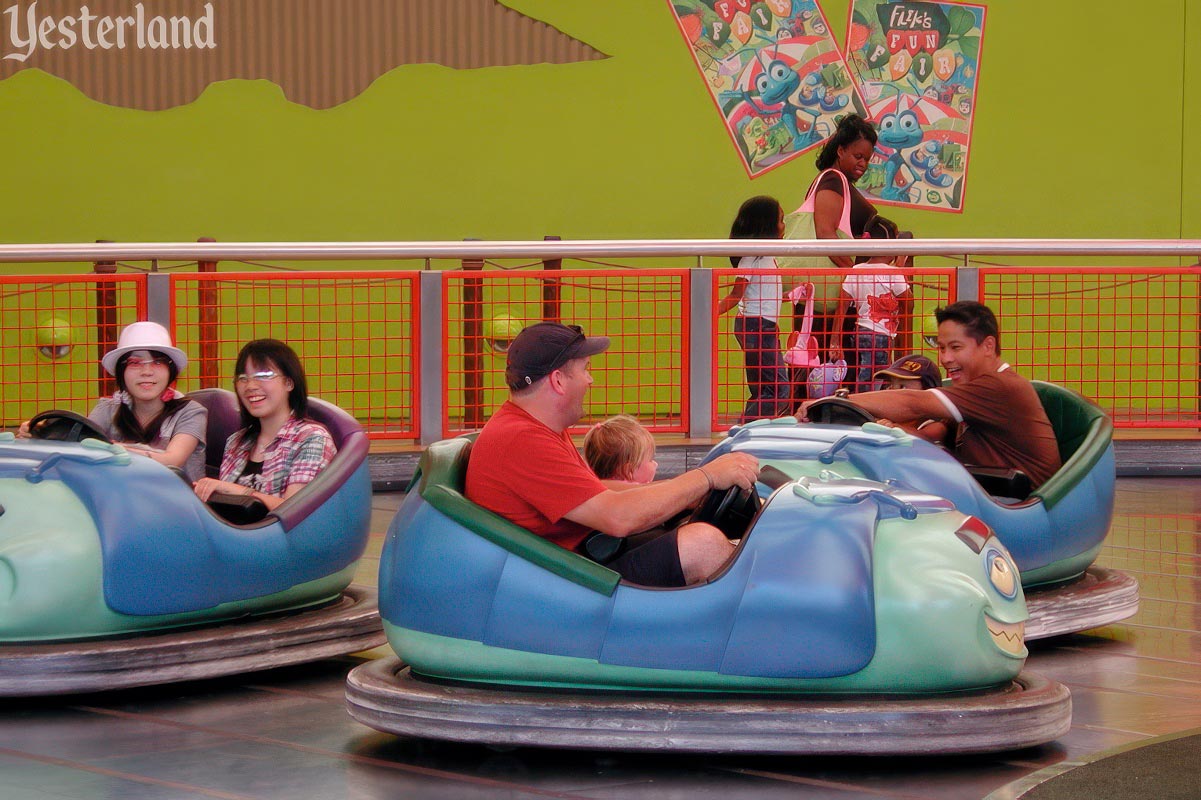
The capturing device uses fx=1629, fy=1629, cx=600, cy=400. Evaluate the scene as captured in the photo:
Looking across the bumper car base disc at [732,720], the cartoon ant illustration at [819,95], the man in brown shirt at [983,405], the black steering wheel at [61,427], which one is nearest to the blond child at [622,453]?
the bumper car base disc at [732,720]

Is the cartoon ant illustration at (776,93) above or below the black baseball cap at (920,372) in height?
above

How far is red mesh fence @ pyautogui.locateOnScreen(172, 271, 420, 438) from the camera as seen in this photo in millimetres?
6613

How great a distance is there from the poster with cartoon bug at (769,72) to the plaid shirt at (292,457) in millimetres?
5203

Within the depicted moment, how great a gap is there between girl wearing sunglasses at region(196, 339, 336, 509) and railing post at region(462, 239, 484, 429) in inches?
100

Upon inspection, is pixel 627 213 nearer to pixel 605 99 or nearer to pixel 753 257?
pixel 605 99

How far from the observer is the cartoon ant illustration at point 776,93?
8.91 m

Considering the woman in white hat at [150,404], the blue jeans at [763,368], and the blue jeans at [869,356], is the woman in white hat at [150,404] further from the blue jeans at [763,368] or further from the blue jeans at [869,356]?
the blue jeans at [869,356]

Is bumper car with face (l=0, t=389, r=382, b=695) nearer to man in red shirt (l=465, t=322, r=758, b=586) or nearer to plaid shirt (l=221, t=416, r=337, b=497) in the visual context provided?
plaid shirt (l=221, t=416, r=337, b=497)

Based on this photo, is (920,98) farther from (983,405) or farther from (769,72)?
(983,405)

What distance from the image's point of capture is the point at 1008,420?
4418 millimetres

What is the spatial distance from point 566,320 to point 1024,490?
174 inches

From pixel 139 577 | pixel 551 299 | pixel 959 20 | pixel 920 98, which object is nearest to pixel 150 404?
pixel 139 577

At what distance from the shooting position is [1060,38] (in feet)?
30.1

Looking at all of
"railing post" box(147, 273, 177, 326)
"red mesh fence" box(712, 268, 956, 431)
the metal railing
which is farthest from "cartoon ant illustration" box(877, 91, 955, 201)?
"railing post" box(147, 273, 177, 326)
